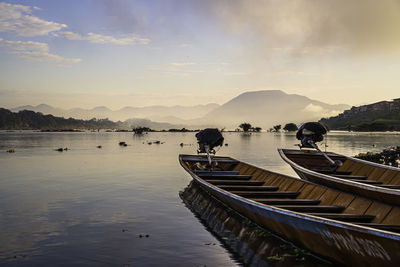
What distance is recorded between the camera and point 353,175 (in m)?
20.5

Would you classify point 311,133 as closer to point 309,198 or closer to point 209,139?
point 209,139

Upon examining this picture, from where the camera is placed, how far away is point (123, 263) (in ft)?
36.1

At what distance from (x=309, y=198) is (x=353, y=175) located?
279 inches

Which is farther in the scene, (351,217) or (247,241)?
(247,241)

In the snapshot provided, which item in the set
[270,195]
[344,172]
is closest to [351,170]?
[344,172]

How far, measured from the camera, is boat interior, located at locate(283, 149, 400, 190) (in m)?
17.4

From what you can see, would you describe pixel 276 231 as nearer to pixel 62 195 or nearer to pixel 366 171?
pixel 366 171

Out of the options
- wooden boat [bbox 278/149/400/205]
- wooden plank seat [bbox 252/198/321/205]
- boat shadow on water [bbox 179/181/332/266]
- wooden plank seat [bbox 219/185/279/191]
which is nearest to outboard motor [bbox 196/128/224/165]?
wooden boat [bbox 278/149/400/205]

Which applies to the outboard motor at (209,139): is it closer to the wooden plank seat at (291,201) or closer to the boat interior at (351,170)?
the boat interior at (351,170)

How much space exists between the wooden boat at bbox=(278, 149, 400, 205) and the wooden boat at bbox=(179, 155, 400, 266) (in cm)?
40

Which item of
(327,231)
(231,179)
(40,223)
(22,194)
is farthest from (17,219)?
(327,231)

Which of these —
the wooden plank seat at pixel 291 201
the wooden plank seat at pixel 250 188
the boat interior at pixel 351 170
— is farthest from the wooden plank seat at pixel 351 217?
the wooden plank seat at pixel 250 188

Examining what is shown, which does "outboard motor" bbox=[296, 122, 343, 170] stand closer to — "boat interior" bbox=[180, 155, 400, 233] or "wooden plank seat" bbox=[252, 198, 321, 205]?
"boat interior" bbox=[180, 155, 400, 233]

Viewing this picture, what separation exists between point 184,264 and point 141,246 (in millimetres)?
2231
